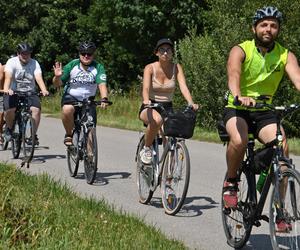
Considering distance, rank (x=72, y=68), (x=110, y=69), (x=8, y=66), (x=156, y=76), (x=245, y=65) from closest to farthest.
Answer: (x=245, y=65)
(x=156, y=76)
(x=72, y=68)
(x=8, y=66)
(x=110, y=69)

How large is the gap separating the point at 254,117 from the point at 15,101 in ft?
23.2

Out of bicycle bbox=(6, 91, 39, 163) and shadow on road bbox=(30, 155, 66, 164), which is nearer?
bicycle bbox=(6, 91, 39, 163)

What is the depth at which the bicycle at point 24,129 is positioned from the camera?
37.1 ft

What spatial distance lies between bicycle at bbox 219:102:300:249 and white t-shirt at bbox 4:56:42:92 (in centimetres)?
648

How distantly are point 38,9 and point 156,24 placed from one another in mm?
9349

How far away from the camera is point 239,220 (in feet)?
19.5

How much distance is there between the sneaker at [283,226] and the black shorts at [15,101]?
23.7 feet

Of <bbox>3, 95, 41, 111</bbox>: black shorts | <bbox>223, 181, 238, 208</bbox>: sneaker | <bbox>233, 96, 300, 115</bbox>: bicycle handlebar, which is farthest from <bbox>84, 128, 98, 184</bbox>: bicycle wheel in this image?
<bbox>233, 96, 300, 115</bbox>: bicycle handlebar

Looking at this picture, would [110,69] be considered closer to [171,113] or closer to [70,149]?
[70,149]

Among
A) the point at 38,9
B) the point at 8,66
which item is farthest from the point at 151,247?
the point at 38,9

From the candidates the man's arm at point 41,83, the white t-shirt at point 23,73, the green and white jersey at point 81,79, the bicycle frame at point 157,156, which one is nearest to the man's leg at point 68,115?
the green and white jersey at point 81,79

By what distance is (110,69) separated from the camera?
3772cm

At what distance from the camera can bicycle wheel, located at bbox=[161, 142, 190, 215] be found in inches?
281

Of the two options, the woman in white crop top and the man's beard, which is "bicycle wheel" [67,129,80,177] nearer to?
the woman in white crop top
